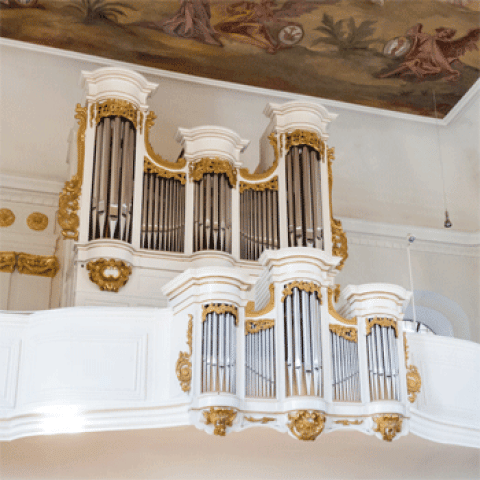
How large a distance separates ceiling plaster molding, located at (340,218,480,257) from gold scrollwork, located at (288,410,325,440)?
5.00 meters

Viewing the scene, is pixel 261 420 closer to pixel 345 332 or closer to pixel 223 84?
pixel 345 332

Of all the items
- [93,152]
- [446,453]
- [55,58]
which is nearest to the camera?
[446,453]

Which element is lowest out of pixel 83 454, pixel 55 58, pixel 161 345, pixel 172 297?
pixel 83 454

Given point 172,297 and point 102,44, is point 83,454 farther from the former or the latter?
point 102,44

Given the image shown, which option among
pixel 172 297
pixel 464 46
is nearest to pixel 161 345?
pixel 172 297

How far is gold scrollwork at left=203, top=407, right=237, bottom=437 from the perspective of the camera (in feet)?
23.1

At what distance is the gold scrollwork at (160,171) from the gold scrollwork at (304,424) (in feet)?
12.0

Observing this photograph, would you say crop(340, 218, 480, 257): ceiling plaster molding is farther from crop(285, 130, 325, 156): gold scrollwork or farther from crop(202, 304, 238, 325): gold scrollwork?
crop(202, 304, 238, 325): gold scrollwork

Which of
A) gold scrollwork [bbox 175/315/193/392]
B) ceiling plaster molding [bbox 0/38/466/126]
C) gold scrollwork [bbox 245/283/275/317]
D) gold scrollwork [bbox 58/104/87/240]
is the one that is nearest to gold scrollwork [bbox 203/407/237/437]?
gold scrollwork [bbox 175/315/193/392]

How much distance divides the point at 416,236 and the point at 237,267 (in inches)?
149

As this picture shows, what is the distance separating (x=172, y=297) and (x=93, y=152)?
8.14 ft

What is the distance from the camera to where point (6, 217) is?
10500 mm

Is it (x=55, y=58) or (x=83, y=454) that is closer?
(x=83, y=454)

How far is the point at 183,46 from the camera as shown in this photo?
474 inches
